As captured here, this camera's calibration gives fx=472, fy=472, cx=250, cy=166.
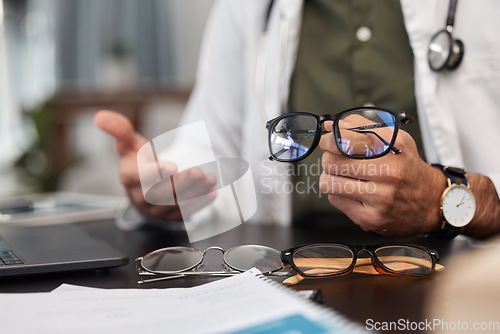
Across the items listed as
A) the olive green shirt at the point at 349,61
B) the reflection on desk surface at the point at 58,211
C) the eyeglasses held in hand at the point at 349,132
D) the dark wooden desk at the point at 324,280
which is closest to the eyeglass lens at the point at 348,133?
the eyeglasses held in hand at the point at 349,132

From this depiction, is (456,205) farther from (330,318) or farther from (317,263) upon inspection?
(330,318)

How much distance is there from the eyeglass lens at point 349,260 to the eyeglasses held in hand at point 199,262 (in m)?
0.02

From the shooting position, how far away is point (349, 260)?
47 centimetres

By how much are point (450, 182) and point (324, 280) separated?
227mm

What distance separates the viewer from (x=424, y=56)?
753mm

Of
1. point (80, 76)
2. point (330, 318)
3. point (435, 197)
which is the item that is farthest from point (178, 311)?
point (80, 76)

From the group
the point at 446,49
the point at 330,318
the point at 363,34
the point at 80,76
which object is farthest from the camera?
the point at 80,76

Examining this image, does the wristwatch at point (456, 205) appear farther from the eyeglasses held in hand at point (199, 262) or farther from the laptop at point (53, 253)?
the laptop at point (53, 253)

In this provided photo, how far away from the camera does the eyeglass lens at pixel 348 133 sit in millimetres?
484

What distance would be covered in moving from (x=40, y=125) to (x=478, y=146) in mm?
2360

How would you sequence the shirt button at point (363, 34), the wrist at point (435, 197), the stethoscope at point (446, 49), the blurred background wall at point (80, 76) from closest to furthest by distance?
the wrist at point (435, 197) → the stethoscope at point (446, 49) → the shirt button at point (363, 34) → the blurred background wall at point (80, 76)

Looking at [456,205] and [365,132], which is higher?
[365,132]

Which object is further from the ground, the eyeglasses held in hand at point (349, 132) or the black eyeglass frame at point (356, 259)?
the eyeglasses held in hand at point (349, 132)

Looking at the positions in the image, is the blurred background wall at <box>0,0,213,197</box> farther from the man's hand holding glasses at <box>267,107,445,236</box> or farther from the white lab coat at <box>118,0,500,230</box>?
the man's hand holding glasses at <box>267,107,445,236</box>
